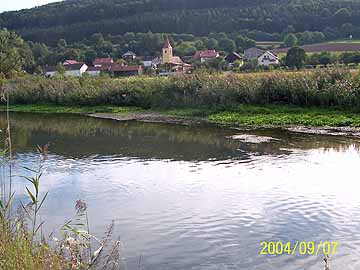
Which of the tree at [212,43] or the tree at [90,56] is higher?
the tree at [212,43]

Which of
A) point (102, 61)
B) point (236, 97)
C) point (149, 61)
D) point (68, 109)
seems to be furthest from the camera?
point (149, 61)

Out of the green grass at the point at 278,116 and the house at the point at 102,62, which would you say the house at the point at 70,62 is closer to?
the house at the point at 102,62

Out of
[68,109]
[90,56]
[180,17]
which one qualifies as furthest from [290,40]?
[68,109]

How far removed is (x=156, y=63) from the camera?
249ft

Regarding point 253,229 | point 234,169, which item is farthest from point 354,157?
point 253,229

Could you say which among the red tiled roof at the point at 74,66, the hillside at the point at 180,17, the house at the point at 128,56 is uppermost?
the hillside at the point at 180,17

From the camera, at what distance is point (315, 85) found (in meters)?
25.3

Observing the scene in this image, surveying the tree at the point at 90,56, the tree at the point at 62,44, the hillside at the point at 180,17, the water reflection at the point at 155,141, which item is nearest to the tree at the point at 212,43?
the hillside at the point at 180,17

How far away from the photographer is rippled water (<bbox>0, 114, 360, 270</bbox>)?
26.1ft

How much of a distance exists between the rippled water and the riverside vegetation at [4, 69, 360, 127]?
177 inches

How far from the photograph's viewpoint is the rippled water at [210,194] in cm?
796

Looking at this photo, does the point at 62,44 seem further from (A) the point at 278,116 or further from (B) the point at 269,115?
(A) the point at 278,116
